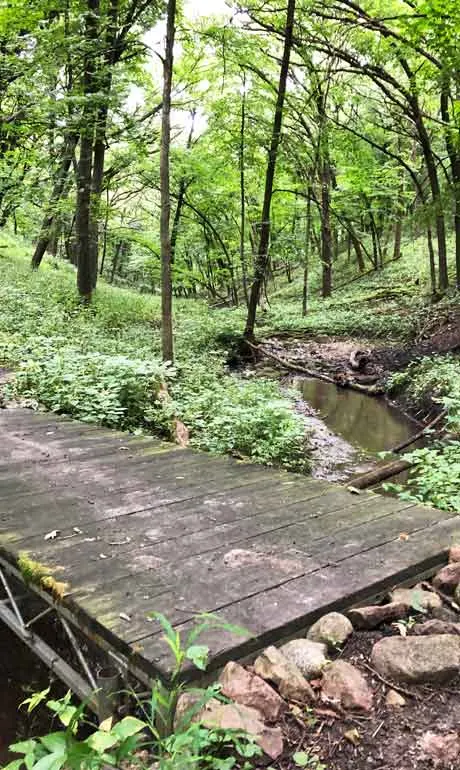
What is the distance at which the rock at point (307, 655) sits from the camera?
209 centimetres

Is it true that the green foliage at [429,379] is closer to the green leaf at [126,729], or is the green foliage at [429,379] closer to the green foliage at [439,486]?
the green foliage at [439,486]

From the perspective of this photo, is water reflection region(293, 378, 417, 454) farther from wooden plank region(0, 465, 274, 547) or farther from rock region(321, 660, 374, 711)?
rock region(321, 660, 374, 711)

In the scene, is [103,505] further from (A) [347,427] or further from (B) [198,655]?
(A) [347,427]

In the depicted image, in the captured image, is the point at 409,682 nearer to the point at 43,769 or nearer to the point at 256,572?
the point at 256,572

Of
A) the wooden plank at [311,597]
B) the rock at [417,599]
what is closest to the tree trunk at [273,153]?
the wooden plank at [311,597]

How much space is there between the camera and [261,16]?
52.5 feet

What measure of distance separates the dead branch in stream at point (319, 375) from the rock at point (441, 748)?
33.2 feet

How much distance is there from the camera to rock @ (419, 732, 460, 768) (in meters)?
1.70

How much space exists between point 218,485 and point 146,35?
1364cm

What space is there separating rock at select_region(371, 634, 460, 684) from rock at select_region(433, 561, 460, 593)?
1.65 feet

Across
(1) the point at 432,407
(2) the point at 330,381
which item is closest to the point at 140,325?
(2) the point at 330,381

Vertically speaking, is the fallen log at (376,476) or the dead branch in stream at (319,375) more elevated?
the dead branch in stream at (319,375)

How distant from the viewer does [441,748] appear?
1.74 m

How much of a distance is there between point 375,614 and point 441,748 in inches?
26.5
